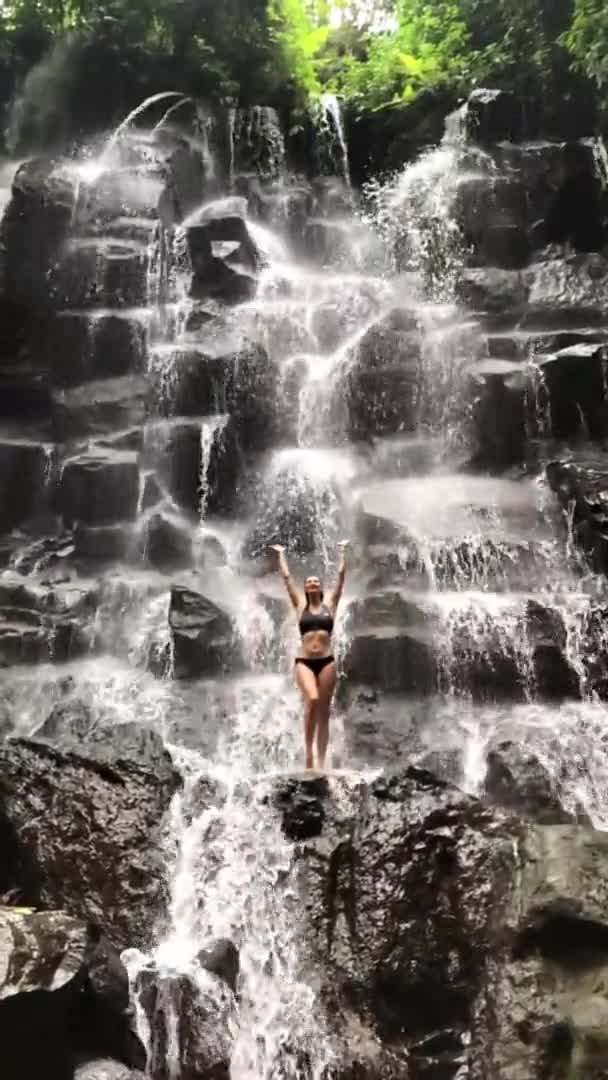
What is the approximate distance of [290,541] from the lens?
1259 cm

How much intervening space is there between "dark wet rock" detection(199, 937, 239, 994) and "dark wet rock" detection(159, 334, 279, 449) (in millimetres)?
8865

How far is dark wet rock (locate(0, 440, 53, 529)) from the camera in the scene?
14391 millimetres

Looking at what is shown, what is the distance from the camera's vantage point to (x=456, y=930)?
5.84 m

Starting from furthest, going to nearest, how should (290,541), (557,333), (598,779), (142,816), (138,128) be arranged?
(138,128) → (557,333) → (290,541) → (598,779) → (142,816)

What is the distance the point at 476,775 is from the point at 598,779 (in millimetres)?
1115

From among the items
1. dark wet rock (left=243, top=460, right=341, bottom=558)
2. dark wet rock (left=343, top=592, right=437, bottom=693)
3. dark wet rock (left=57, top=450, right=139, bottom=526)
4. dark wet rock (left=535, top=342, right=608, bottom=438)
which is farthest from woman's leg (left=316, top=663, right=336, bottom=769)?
dark wet rock (left=535, top=342, right=608, bottom=438)

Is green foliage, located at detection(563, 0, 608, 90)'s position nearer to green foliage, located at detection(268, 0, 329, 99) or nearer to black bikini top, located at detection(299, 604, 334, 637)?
green foliage, located at detection(268, 0, 329, 99)

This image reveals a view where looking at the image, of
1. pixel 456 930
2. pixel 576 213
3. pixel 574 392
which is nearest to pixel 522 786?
pixel 456 930

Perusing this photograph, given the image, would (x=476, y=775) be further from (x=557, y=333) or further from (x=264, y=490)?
(x=557, y=333)

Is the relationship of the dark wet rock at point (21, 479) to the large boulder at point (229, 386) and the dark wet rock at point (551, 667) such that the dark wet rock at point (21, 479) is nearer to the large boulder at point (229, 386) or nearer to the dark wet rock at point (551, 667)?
the large boulder at point (229, 386)

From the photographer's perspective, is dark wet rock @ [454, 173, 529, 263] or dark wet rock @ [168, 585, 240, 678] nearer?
dark wet rock @ [168, 585, 240, 678]

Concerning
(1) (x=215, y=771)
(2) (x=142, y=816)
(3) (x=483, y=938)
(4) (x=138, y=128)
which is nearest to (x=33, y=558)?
(1) (x=215, y=771)

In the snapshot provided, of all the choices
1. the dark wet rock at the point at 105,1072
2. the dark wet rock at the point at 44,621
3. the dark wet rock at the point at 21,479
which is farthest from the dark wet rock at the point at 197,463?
the dark wet rock at the point at 105,1072

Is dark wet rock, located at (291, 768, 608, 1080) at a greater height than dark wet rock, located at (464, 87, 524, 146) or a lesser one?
lesser
